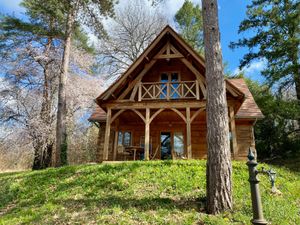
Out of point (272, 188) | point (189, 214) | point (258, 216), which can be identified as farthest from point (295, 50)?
point (258, 216)

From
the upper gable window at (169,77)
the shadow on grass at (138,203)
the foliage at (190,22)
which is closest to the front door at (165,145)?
the upper gable window at (169,77)

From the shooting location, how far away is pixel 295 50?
1541 cm

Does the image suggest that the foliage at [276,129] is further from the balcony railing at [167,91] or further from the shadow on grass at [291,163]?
the balcony railing at [167,91]

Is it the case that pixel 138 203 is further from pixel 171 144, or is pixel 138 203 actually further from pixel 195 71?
pixel 171 144

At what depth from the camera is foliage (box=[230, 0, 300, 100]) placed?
15508 millimetres

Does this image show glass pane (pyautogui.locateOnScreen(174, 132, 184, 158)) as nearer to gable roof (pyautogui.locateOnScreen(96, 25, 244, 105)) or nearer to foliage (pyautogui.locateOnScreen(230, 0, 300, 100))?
gable roof (pyautogui.locateOnScreen(96, 25, 244, 105))

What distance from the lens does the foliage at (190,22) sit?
82.2 ft

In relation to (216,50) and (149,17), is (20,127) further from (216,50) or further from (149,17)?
(149,17)

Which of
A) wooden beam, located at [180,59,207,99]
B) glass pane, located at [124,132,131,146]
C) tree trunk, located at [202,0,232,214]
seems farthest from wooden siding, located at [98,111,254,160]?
tree trunk, located at [202,0,232,214]

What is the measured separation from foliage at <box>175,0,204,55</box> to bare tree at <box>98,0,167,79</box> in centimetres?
184

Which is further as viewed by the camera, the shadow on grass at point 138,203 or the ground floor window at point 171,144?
the ground floor window at point 171,144

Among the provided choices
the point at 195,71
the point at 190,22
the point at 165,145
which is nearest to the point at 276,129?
the point at 165,145

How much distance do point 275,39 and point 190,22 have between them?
10.9 m

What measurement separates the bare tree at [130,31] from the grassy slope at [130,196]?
1592 cm
